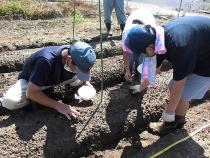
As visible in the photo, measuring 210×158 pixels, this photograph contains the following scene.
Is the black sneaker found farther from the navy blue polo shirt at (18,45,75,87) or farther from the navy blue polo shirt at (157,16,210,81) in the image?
the navy blue polo shirt at (18,45,75,87)

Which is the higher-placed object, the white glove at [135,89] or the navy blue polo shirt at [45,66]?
the navy blue polo shirt at [45,66]

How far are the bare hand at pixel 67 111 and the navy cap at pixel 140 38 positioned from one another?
42.7 inches

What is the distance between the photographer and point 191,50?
317 cm

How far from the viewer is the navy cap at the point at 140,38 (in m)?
3.02

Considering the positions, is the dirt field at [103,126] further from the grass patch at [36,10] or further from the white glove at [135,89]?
the grass patch at [36,10]

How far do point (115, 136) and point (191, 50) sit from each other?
1.47 m

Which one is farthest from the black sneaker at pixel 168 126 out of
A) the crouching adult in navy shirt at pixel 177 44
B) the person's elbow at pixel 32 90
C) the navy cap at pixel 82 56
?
the person's elbow at pixel 32 90

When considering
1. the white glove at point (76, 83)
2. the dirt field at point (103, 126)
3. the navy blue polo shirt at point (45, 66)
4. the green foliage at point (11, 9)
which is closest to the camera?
the navy blue polo shirt at point (45, 66)

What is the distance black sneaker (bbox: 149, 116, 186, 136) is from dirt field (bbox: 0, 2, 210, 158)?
0.20 feet

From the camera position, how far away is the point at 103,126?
13.2 ft

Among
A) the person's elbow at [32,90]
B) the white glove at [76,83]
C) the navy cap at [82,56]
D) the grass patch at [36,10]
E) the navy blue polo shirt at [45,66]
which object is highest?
the navy cap at [82,56]

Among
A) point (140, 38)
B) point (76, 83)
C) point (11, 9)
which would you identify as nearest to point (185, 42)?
point (140, 38)

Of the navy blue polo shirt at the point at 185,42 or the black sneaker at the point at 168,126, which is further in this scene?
the black sneaker at the point at 168,126

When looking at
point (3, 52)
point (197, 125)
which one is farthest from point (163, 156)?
point (3, 52)
